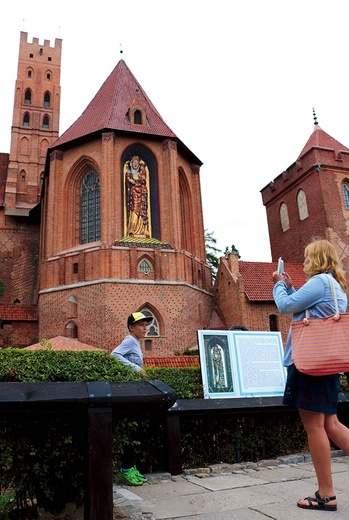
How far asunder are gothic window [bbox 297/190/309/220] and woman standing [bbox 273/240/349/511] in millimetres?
27680

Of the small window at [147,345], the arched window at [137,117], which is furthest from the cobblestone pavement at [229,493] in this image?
the arched window at [137,117]

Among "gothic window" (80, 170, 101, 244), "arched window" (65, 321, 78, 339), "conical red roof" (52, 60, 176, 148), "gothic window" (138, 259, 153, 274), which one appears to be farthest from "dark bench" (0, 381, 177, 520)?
"conical red roof" (52, 60, 176, 148)

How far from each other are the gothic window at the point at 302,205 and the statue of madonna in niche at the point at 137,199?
11595 mm

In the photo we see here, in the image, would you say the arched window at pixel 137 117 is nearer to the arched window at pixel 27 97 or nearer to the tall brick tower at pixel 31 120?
the tall brick tower at pixel 31 120

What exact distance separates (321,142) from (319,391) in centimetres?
3153

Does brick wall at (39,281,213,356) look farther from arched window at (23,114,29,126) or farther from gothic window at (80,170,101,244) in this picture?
arched window at (23,114,29,126)

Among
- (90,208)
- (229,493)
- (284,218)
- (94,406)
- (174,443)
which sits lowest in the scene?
(229,493)

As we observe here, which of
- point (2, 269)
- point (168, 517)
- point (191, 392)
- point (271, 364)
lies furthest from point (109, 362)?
point (2, 269)

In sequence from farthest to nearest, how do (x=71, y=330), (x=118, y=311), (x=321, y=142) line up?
(x=321, y=142) < (x=71, y=330) < (x=118, y=311)

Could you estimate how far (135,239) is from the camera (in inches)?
936

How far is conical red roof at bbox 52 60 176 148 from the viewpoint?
25.9 metres

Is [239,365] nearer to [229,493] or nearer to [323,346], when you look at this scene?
[229,493]

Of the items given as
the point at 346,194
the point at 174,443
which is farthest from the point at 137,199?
the point at 174,443

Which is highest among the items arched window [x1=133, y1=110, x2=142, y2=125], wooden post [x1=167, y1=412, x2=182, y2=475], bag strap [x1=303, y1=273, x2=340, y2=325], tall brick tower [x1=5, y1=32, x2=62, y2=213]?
tall brick tower [x1=5, y1=32, x2=62, y2=213]
